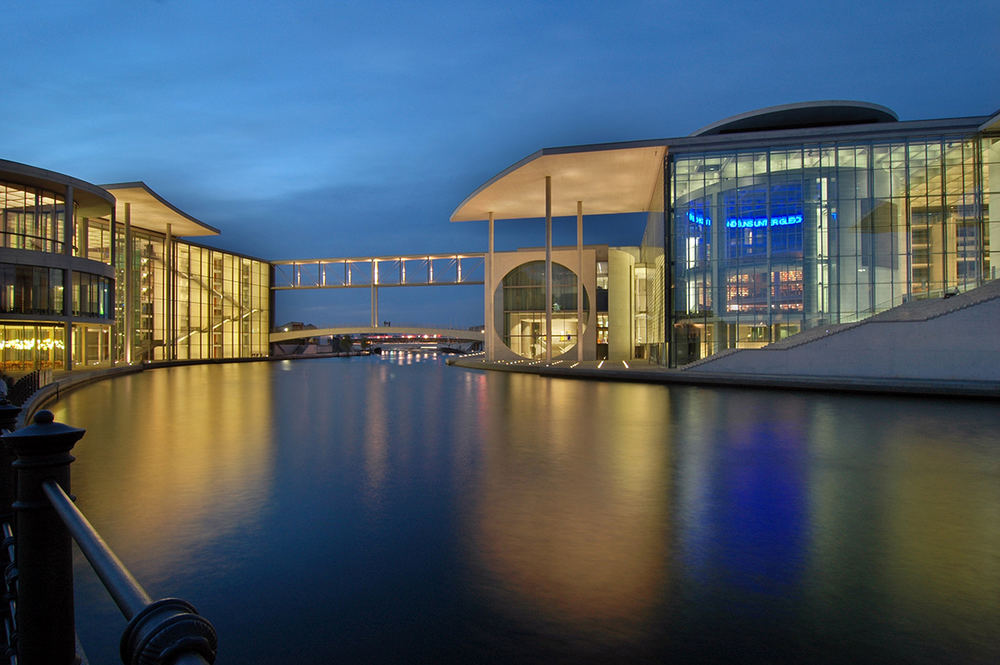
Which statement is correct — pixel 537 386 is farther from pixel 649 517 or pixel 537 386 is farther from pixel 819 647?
pixel 819 647

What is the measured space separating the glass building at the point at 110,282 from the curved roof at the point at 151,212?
0.07 meters

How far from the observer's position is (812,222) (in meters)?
30.6

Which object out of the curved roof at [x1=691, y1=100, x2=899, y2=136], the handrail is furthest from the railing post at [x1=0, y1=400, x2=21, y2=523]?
→ the curved roof at [x1=691, y1=100, x2=899, y2=136]

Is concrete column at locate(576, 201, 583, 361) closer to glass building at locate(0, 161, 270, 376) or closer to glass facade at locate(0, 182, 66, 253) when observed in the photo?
glass building at locate(0, 161, 270, 376)

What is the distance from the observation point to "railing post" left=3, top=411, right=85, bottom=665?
221cm

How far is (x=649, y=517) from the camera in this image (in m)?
6.54

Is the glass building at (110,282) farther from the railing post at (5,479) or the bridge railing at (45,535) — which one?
the bridge railing at (45,535)

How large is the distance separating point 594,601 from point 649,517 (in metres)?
2.24

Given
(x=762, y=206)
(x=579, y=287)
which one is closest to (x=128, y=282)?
(x=579, y=287)

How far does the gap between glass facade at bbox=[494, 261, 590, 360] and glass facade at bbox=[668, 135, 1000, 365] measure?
52.9ft

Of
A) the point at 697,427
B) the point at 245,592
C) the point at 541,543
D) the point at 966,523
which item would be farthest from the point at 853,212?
the point at 245,592

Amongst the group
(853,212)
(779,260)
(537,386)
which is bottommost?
(537,386)

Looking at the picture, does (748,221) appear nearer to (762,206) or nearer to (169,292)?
(762,206)

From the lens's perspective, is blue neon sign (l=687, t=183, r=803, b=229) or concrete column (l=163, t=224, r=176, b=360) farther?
concrete column (l=163, t=224, r=176, b=360)
